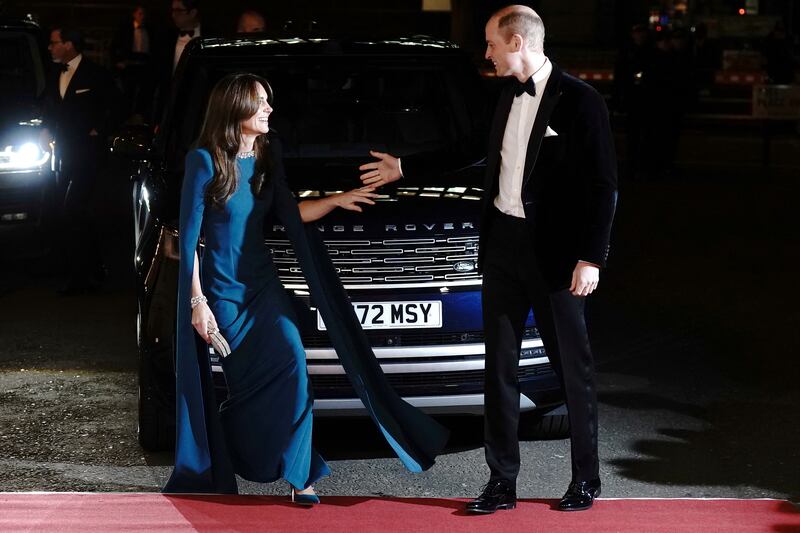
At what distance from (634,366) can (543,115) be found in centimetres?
332

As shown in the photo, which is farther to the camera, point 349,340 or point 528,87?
point 349,340

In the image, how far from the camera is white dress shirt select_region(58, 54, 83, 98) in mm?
10469

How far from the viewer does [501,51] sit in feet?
17.0

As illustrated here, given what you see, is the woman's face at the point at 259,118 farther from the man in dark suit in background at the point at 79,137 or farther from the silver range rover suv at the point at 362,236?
the man in dark suit in background at the point at 79,137

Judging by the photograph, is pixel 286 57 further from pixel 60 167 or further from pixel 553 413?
pixel 60 167

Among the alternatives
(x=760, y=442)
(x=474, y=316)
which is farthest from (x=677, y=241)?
(x=474, y=316)

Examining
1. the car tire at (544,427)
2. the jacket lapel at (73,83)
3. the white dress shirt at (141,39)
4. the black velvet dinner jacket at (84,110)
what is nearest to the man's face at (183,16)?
the black velvet dinner jacket at (84,110)

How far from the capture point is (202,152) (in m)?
5.29

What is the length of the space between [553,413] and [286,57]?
2.11 meters

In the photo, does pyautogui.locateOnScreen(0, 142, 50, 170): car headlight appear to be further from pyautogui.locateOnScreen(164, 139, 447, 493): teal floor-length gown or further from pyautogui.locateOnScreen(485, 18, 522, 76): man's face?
pyautogui.locateOnScreen(485, 18, 522, 76): man's face

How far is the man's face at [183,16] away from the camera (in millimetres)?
12758

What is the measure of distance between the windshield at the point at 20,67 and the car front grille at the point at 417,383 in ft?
22.1

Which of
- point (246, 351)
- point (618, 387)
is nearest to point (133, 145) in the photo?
point (246, 351)

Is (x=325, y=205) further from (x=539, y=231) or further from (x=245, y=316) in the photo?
(x=539, y=231)
